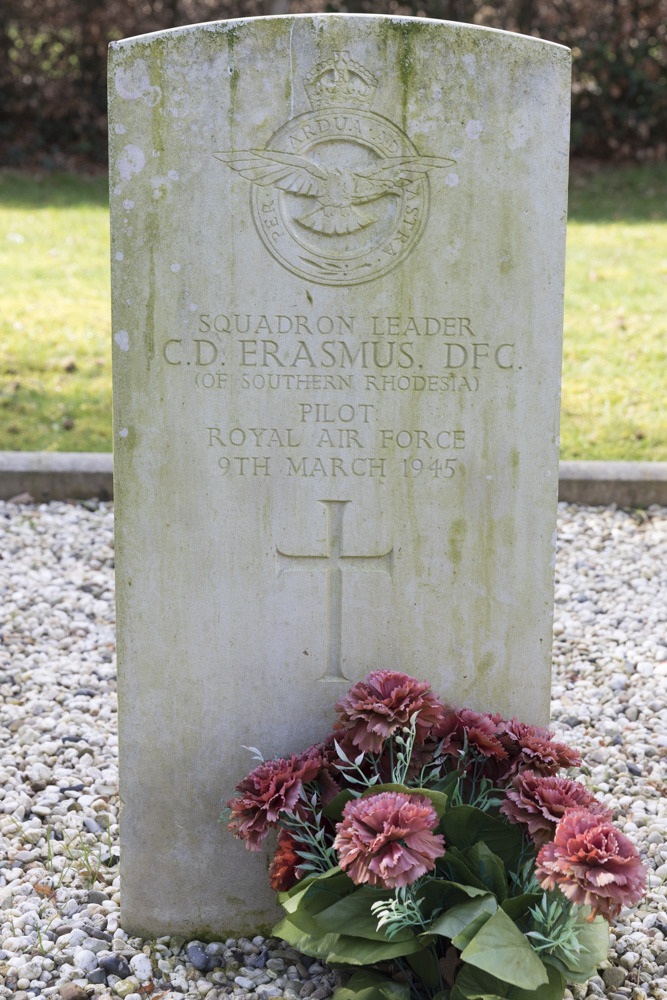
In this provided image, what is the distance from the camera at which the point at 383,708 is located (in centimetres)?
241

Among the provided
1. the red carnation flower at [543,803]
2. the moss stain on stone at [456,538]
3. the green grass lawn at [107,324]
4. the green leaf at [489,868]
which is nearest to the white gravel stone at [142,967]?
the green leaf at [489,868]

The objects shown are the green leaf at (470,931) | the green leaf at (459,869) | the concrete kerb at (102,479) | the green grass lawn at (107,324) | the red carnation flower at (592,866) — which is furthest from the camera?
the green grass lawn at (107,324)

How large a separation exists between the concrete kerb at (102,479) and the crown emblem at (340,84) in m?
3.35

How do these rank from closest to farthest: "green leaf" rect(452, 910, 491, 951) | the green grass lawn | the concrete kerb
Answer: "green leaf" rect(452, 910, 491, 951), the concrete kerb, the green grass lawn

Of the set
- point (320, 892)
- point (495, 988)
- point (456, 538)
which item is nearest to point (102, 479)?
point (456, 538)

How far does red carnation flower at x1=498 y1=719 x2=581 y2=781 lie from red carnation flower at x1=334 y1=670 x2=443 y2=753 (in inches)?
7.8

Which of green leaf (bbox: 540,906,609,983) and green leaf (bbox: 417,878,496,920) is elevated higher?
green leaf (bbox: 417,878,496,920)

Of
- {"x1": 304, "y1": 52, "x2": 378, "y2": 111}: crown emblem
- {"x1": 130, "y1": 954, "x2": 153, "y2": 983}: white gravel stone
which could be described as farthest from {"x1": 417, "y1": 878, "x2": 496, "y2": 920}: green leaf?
{"x1": 304, "y1": 52, "x2": 378, "y2": 111}: crown emblem

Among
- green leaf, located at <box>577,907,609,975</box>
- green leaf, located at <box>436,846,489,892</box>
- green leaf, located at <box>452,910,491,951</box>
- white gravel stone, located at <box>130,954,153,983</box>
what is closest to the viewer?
green leaf, located at <box>452,910,491,951</box>

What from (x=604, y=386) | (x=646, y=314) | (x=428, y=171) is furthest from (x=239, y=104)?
(x=646, y=314)

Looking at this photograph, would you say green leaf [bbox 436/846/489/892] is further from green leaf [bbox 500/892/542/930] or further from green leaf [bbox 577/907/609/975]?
green leaf [bbox 577/907/609/975]

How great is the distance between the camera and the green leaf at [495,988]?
2160 millimetres

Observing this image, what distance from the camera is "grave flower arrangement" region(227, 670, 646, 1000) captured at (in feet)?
6.88

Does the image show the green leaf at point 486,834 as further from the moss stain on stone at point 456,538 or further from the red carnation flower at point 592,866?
the moss stain on stone at point 456,538
